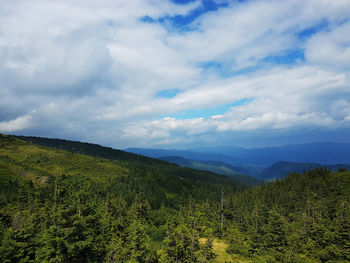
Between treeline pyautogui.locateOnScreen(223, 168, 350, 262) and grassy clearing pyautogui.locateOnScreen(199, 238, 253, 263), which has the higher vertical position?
treeline pyautogui.locateOnScreen(223, 168, 350, 262)

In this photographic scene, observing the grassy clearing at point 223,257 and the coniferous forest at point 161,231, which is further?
the grassy clearing at point 223,257

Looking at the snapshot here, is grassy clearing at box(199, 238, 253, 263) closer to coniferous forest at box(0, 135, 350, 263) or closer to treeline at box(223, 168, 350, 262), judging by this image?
coniferous forest at box(0, 135, 350, 263)

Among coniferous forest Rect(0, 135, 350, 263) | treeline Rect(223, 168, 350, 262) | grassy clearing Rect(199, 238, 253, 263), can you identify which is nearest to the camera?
coniferous forest Rect(0, 135, 350, 263)

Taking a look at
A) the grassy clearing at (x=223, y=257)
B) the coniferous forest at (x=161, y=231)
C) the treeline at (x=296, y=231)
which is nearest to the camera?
the coniferous forest at (x=161, y=231)

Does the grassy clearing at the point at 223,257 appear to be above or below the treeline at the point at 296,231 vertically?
below

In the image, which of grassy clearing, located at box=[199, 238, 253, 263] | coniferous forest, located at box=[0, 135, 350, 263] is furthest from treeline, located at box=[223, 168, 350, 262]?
grassy clearing, located at box=[199, 238, 253, 263]

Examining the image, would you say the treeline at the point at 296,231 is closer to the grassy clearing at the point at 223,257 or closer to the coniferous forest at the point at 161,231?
the coniferous forest at the point at 161,231

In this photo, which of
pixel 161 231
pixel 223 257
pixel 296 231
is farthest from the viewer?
pixel 161 231

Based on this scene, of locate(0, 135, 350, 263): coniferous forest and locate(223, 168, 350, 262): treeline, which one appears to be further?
locate(223, 168, 350, 262): treeline

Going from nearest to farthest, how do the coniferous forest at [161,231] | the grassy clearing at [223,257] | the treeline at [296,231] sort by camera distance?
the coniferous forest at [161,231] → the treeline at [296,231] → the grassy clearing at [223,257]

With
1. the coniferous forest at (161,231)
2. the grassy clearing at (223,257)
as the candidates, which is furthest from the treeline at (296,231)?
the grassy clearing at (223,257)

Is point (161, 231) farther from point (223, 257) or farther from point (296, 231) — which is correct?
point (296, 231)

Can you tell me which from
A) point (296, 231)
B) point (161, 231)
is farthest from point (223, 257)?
point (161, 231)

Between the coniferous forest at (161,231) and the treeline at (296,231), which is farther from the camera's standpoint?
the treeline at (296,231)
